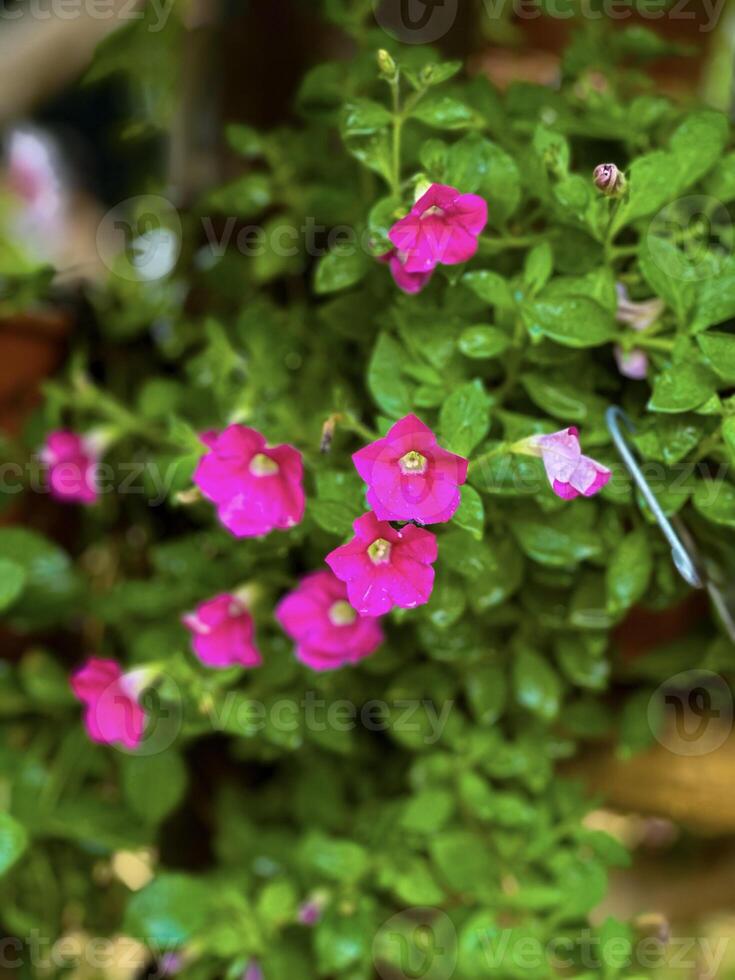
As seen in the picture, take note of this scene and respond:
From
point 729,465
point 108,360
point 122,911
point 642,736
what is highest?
point 729,465

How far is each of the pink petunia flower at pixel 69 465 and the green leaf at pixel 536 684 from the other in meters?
0.38

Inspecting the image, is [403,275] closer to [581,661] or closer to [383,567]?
[383,567]

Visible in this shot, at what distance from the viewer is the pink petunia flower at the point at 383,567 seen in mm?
459

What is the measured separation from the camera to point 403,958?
2.24 ft

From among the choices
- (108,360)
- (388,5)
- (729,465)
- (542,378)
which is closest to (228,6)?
(388,5)

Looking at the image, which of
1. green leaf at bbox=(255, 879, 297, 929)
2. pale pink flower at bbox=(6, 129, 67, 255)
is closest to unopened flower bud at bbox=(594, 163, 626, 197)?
green leaf at bbox=(255, 879, 297, 929)

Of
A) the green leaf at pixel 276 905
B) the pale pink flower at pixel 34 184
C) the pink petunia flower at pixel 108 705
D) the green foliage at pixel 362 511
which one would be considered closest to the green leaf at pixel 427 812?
the green foliage at pixel 362 511

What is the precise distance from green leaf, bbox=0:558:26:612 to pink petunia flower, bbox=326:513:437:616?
35cm

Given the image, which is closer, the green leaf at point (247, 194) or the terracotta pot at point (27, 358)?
the green leaf at point (247, 194)

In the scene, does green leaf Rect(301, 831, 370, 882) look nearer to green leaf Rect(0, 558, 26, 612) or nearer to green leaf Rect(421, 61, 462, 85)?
green leaf Rect(0, 558, 26, 612)

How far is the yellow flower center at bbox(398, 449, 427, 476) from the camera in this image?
435mm

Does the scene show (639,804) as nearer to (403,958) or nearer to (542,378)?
(403,958)

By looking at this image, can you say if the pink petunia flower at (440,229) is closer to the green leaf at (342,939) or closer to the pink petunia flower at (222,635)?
the pink petunia flower at (222,635)

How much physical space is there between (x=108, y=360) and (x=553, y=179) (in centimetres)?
52
